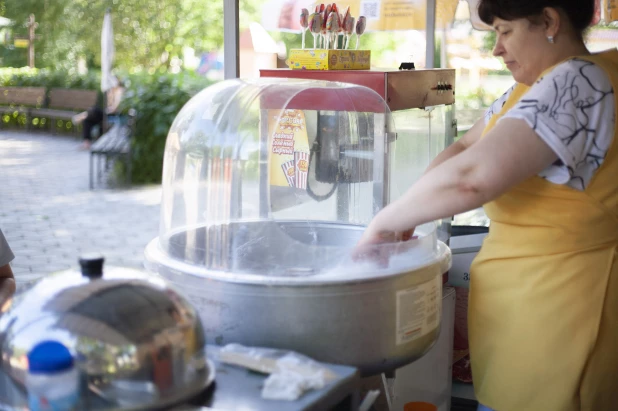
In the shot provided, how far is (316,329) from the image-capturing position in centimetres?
141

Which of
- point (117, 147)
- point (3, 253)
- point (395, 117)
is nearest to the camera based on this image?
point (3, 253)

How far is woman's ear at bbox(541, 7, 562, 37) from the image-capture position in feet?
5.23

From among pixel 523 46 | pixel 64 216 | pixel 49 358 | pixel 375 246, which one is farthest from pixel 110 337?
pixel 64 216

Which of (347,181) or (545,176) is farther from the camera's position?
(347,181)

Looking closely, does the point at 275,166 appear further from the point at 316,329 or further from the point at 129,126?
the point at 129,126

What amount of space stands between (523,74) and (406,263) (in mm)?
491

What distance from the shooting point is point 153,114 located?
30.1ft

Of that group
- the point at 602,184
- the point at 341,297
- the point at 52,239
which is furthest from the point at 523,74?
the point at 52,239

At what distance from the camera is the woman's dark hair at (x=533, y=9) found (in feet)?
5.19

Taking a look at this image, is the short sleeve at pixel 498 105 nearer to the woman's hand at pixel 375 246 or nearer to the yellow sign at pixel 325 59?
the woman's hand at pixel 375 246

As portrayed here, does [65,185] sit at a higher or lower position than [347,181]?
lower

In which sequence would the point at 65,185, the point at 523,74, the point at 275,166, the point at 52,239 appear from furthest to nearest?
the point at 65,185 < the point at 52,239 < the point at 275,166 < the point at 523,74

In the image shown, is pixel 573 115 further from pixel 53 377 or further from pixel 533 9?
pixel 53 377

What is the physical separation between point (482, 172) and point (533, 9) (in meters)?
0.41
